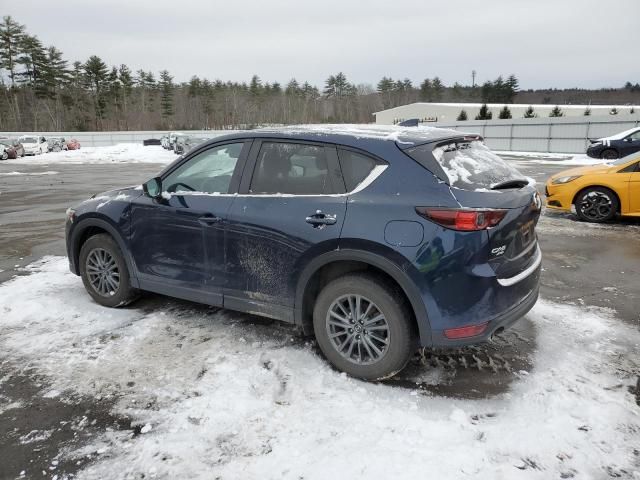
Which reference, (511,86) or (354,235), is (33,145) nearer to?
(354,235)

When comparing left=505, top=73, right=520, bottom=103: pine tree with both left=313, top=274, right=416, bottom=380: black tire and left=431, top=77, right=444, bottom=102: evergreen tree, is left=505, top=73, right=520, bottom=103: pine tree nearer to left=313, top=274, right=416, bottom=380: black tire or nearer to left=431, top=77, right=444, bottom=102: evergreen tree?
left=431, top=77, right=444, bottom=102: evergreen tree

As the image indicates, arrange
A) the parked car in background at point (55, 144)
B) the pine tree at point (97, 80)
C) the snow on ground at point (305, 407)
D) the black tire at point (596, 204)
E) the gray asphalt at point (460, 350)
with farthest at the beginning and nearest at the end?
the pine tree at point (97, 80)
the parked car in background at point (55, 144)
the black tire at point (596, 204)
the gray asphalt at point (460, 350)
the snow on ground at point (305, 407)

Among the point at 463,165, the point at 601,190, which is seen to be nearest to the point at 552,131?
the point at 601,190

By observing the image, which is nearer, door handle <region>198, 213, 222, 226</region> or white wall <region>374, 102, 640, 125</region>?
door handle <region>198, 213, 222, 226</region>

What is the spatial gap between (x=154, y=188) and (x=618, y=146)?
855 inches

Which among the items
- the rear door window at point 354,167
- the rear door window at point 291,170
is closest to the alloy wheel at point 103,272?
the rear door window at point 291,170

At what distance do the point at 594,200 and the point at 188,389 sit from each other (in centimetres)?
Result: 837

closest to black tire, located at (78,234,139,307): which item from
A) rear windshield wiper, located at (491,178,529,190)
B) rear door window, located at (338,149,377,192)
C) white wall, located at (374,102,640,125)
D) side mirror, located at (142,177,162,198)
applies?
side mirror, located at (142,177,162,198)

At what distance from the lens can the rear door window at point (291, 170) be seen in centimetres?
356

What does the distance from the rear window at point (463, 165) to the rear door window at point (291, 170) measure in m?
0.66

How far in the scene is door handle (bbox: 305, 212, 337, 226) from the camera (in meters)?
3.38

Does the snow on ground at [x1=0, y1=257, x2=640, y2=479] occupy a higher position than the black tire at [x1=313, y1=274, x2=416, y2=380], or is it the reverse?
the black tire at [x1=313, y1=274, x2=416, y2=380]

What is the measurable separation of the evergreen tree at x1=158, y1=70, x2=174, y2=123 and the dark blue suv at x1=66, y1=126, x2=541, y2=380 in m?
89.8

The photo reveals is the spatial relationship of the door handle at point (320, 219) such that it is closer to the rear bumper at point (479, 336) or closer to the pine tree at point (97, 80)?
the rear bumper at point (479, 336)
